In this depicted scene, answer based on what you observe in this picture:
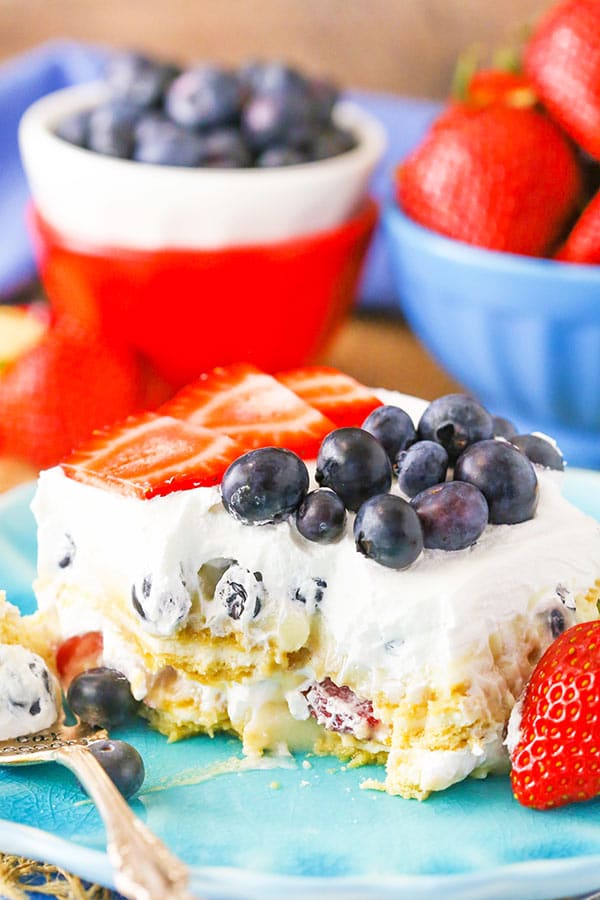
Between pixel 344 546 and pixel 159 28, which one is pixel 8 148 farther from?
pixel 344 546

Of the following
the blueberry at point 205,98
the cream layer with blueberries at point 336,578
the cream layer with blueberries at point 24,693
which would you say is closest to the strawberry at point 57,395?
the blueberry at point 205,98

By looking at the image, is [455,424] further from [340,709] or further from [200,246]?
[200,246]

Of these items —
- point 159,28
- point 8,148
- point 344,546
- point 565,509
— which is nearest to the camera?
point 344,546

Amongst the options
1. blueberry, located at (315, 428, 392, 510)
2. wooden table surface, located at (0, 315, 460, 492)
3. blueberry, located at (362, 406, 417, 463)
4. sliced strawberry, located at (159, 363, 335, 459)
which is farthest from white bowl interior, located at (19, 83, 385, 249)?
blueberry, located at (315, 428, 392, 510)

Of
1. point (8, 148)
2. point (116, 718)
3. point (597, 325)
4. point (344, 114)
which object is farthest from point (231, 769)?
point (8, 148)

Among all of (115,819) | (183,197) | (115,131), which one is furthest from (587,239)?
(115,819)
